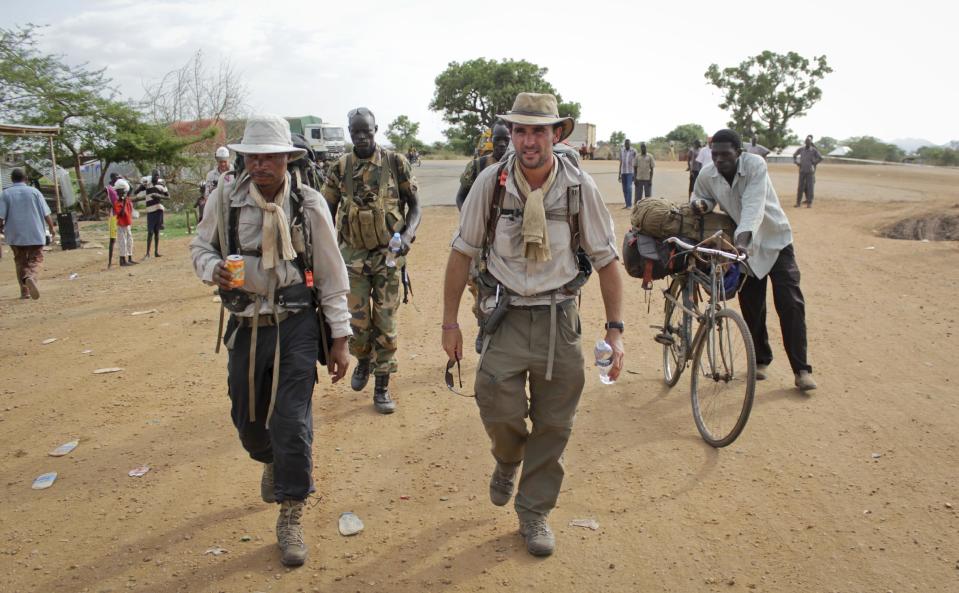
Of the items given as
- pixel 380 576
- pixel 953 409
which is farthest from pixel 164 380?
pixel 953 409

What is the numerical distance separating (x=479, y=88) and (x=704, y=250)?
72.2 meters

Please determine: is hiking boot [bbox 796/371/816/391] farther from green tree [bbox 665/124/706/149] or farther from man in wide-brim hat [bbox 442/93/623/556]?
green tree [bbox 665/124/706/149]

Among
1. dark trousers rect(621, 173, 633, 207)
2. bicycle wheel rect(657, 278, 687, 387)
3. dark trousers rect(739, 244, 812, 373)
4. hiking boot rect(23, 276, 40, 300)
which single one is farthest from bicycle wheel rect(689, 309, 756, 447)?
dark trousers rect(621, 173, 633, 207)

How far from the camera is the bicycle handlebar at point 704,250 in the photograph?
5.08 meters

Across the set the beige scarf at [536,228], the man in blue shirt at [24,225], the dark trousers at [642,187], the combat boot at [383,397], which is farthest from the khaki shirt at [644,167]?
the beige scarf at [536,228]

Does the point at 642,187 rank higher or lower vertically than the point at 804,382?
higher

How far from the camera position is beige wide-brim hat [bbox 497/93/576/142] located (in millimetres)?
3562

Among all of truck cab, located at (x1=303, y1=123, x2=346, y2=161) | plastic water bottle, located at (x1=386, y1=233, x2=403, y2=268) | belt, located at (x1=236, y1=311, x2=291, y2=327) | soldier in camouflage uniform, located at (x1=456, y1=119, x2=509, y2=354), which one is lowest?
belt, located at (x1=236, y1=311, x2=291, y2=327)

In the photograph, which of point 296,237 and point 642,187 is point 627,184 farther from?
point 296,237

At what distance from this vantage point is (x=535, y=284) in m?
3.67

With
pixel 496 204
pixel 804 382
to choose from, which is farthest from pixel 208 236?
pixel 804 382

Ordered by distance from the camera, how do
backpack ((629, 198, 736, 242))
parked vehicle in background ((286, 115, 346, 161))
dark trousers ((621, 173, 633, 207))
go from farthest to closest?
1. parked vehicle in background ((286, 115, 346, 161))
2. dark trousers ((621, 173, 633, 207))
3. backpack ((629, 198, 736, 242))

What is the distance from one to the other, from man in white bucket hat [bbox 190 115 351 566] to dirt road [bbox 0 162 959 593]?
24.1 inches

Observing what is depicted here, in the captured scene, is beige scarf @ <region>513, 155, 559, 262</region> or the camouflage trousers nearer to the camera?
beige scarf @ <region>513, 155, 559, 262</region>
